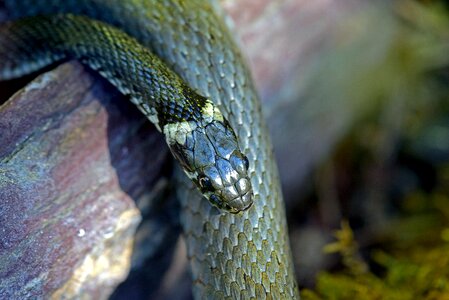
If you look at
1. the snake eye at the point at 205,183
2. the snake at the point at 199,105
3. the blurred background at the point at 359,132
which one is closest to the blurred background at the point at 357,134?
the blurred background at the point at 359,132

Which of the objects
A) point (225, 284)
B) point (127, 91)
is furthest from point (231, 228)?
point (127, 91)

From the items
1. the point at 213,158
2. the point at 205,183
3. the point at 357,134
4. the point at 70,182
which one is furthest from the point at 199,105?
the point at 357,134

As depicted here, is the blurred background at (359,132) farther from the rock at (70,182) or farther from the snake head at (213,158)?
the rock at (70,182)

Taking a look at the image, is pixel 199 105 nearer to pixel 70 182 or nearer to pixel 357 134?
pixel 70 182

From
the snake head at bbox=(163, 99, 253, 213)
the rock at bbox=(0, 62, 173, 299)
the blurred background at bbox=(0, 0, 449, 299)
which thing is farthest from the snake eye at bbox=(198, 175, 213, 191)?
the blurred background at bbox=(0, 0, 449, 299)

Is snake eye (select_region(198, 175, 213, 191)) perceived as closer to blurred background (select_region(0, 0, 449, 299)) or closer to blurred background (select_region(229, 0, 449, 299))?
blurred background (select_region(0, 0, 449, 299))

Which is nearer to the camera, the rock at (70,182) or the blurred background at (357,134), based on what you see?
the rock at (70,182)

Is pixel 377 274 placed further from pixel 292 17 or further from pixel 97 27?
pixel 97 27

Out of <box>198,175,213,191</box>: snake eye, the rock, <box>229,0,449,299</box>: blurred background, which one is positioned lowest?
<box>229,0,449,299</box>: blurred background
